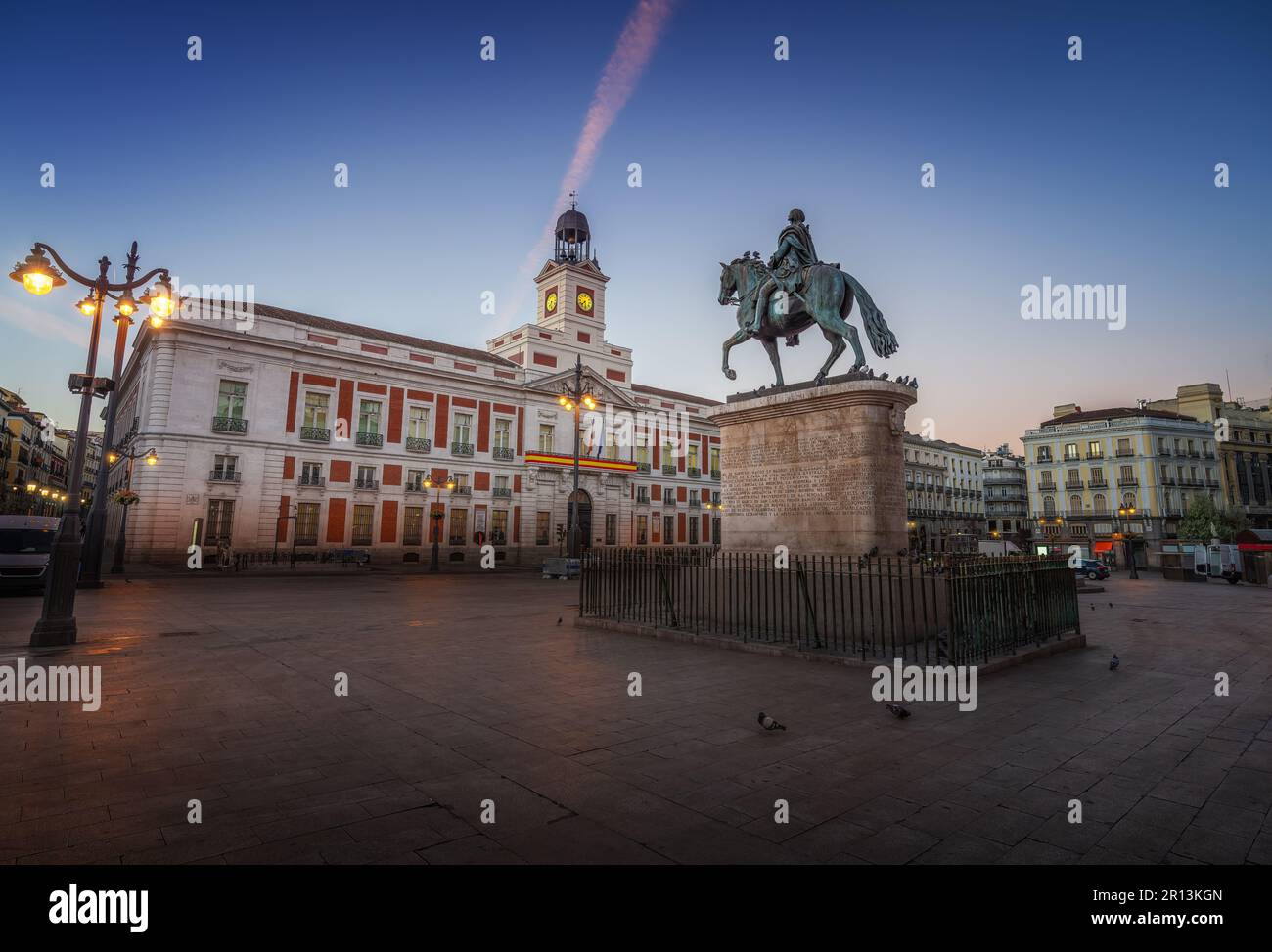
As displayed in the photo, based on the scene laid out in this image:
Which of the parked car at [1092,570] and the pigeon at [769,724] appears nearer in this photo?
the pigeon at [769,724]

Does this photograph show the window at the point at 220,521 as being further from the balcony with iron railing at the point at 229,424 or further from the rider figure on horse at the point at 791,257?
the rider figure on horse at the point at 791,257

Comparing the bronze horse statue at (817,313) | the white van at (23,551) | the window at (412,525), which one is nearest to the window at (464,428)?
the window at (412,525)

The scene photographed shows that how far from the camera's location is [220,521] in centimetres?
3184

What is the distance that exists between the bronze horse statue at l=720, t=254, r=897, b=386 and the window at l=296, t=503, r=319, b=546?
100ft

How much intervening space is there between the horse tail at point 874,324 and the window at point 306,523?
3317 cm

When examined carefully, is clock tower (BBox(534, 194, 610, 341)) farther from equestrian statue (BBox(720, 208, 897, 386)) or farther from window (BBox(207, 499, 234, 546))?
equestrian statue (BBox(720, 208, 897, 386))

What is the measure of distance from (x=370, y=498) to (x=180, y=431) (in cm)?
1002

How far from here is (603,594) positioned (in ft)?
38.4

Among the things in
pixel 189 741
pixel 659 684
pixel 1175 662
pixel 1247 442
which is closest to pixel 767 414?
pixel 659 684

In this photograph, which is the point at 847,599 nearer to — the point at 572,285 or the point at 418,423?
the point at 418,423

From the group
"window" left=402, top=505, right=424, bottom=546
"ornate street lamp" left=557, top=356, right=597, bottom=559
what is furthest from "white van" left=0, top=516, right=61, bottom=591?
"window" left=402, top=505, right=424, bottom=546

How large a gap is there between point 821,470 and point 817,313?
9.73 feet

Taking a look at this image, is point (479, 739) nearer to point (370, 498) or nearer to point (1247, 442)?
point (370, 498)

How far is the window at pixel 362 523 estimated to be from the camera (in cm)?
3591
